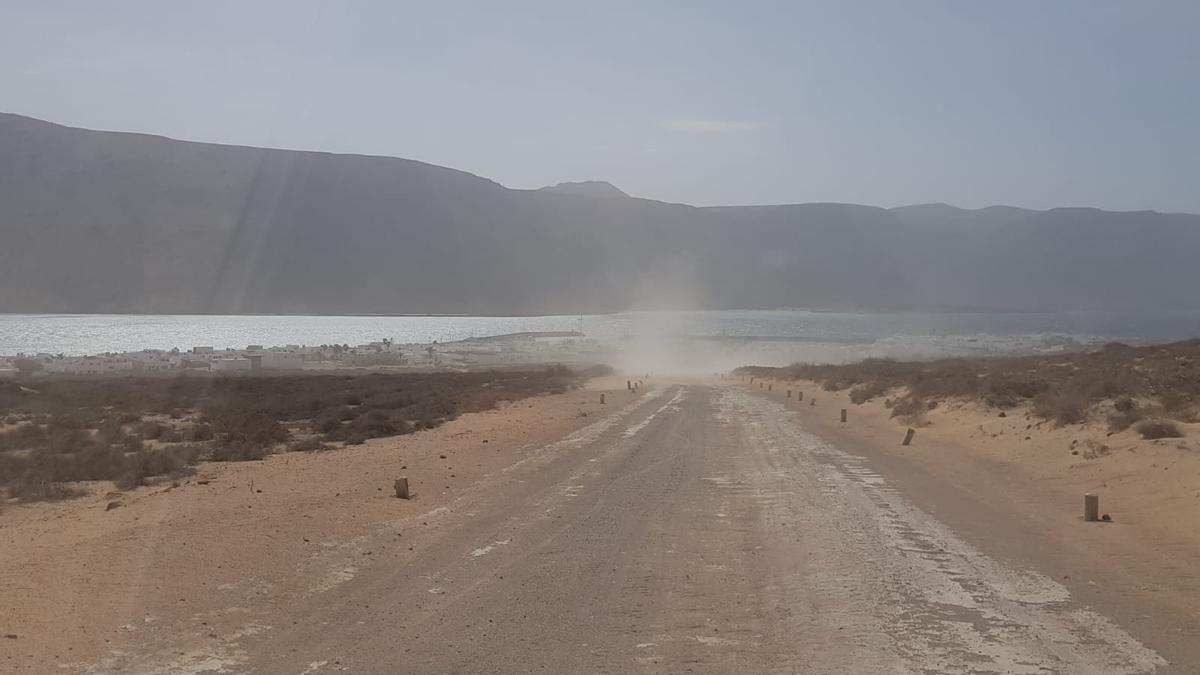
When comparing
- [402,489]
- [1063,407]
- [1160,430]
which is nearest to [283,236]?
[1063,407]

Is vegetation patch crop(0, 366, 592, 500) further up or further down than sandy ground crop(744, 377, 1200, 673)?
further down

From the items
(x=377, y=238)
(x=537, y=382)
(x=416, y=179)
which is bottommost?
(x=537, y=382)

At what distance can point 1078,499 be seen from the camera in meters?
14.8

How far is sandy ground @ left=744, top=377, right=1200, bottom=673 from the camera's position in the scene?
28.5 feet

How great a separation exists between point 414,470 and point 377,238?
5463 inches

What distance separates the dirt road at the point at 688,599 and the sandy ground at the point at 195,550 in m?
0.52

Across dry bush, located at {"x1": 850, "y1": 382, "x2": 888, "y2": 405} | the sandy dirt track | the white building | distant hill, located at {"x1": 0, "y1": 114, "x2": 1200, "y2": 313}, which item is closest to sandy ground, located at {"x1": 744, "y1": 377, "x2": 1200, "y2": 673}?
the sandy dirt track

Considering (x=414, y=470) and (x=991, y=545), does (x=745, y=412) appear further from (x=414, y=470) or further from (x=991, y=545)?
(x=991, y=545)

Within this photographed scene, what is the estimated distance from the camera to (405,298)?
A: 149 m

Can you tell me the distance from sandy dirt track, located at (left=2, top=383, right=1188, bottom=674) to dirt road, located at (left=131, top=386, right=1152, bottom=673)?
0.08 feet

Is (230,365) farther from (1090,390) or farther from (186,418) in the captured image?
(1090,390)

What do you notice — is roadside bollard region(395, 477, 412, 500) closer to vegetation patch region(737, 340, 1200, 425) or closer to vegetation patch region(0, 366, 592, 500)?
vegetation patch region(0, 366, 592, 500)

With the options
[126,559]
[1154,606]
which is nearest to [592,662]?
[1154,606]

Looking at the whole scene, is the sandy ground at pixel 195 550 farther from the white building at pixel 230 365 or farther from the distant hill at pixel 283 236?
the distant hill at pixel 283 236
